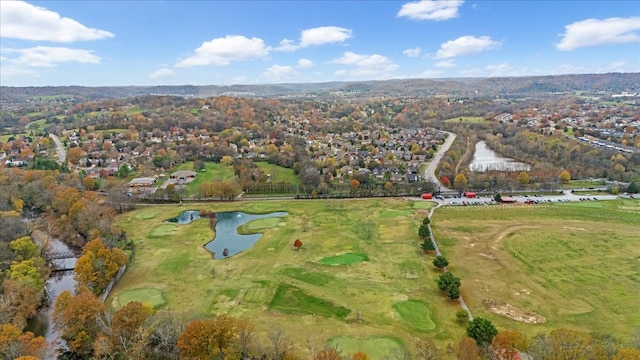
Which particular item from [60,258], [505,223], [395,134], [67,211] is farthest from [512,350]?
[395,134]

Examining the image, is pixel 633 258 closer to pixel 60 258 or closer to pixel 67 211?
pixel 60 258

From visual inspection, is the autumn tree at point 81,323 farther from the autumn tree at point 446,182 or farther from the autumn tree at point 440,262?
the autumn tree at point 446,182

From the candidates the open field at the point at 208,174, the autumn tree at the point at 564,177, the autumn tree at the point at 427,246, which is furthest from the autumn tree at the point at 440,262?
the open field at the point at 208,174

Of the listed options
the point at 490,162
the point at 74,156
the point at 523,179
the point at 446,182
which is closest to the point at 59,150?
the point at 74,156

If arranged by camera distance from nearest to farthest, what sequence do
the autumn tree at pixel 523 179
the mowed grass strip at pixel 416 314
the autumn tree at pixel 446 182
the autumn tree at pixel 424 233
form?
the mowed grass strip at pixel 416 314 → the autumn tree at pixel 424 233 → the autumn tree at pixel 523 179 → the autumn tree at pixel 446 182

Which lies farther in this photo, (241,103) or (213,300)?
(241,103)

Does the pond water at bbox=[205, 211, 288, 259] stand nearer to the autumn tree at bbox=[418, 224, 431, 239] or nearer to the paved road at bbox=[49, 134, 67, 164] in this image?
the autumn tree at bbox=[418, 224, 431, 239]
